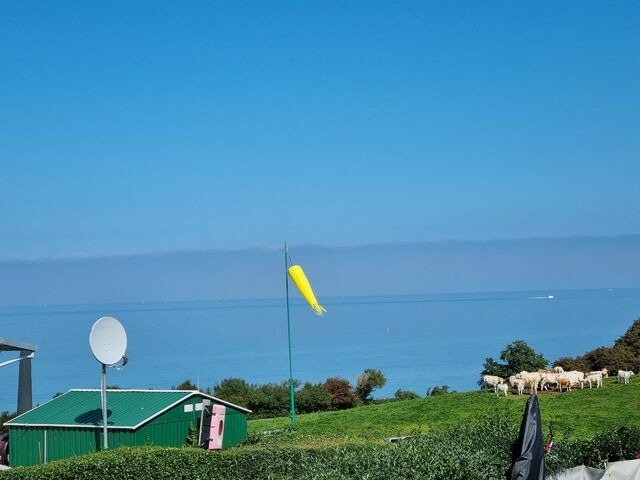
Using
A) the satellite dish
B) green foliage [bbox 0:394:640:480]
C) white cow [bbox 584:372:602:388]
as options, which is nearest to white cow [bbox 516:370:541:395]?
white cow [bbox 584:372:602:388]

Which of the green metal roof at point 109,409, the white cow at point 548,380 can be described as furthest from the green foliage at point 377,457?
the white cow at point 548,380

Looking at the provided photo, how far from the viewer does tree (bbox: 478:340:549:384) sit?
32.8 meters

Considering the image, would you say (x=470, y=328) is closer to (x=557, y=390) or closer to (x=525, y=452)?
(x=557, y=390)

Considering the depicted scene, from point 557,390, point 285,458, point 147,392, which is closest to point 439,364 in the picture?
point 557,390

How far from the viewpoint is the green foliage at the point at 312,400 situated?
33594 millimetres

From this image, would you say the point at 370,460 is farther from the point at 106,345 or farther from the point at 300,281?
the point at 300,281

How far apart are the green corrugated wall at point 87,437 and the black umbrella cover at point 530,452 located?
34.4 feet

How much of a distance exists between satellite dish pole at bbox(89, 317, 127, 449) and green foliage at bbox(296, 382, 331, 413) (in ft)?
47.3

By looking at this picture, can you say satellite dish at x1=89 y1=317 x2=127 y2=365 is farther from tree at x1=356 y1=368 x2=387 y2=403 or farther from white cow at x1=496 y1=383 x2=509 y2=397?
tree at x1=356 y1=368 x2=387 y2=403

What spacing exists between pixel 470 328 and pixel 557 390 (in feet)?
332

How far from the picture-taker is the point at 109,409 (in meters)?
21.2

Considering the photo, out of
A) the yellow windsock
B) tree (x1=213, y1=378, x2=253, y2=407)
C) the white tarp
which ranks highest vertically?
the yellow windsock

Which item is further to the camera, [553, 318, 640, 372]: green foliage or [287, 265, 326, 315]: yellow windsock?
[553, 318, 640, 372]: green foliage

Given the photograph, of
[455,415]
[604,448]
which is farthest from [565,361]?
[604,448]
